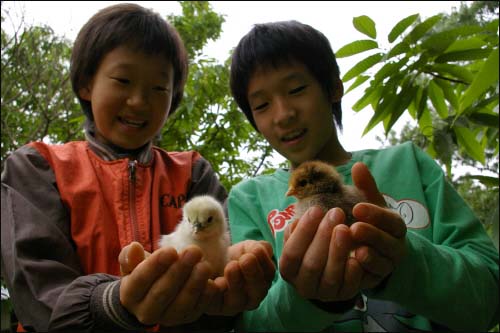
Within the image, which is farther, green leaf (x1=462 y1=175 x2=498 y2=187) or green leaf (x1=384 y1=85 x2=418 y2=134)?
green leaf (x1=384 y1=85 x2=418 y2=134)

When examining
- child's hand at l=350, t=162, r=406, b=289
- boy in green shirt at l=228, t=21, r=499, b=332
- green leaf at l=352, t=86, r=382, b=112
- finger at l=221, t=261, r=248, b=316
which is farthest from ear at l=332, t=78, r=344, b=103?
finger at l=221, t=261, r=248, b=316

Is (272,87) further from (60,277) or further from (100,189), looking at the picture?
(60,277)

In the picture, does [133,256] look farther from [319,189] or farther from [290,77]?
[290,77]

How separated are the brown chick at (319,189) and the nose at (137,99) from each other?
2.00 feet

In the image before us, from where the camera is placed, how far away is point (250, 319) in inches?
54.3

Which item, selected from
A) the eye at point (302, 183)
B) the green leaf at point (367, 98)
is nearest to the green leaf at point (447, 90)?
the green leaf at point (367, 98)

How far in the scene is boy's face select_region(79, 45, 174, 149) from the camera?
5.20 feet

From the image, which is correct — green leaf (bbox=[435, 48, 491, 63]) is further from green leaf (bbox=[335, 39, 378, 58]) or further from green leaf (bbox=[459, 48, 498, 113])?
green leaf (bbox=[459, 48, 498, 113])

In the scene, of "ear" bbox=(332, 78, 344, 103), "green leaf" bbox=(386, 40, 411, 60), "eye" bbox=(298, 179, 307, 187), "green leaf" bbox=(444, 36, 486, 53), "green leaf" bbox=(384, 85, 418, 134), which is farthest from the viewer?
"ear" bbox=(332, 78, 344, 103)

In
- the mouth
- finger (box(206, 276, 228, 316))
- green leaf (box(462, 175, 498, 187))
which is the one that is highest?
green leaf (box(462, 175, 498, 187))

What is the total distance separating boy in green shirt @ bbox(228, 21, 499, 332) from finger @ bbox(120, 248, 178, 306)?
280 millimetres

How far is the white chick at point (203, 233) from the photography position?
1.36 metres

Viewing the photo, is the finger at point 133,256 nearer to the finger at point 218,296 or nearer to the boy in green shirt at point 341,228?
the finger at point 218,296

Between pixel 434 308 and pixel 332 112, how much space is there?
3.17ft
